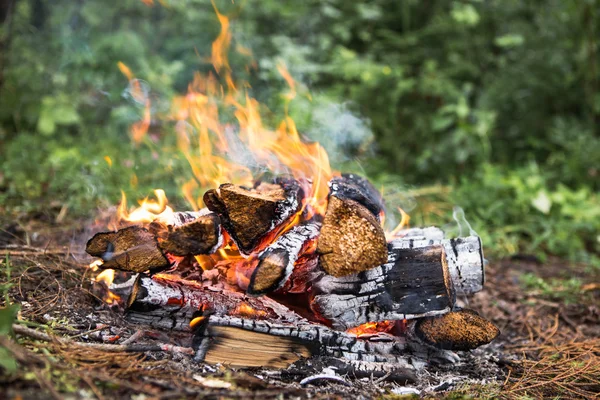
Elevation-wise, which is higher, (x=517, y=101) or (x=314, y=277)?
(x=517, y=101)

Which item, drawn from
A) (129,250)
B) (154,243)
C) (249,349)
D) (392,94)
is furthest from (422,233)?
(392,94)

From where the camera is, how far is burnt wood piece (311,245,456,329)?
2352 mm

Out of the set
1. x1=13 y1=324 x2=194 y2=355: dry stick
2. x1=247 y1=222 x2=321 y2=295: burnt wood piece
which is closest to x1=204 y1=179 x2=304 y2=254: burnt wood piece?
x1=247 y1=222 x2=321 y2=295: burnt wood piece

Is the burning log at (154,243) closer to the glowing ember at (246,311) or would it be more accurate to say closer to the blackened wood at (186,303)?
the blackened wood at (186,303)

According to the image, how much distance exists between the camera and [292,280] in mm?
2482

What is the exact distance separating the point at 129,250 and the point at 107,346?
45cm

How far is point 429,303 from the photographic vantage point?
235 cm

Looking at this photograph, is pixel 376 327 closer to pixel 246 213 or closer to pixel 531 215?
pixel 246 213

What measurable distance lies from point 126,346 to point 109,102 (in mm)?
5046

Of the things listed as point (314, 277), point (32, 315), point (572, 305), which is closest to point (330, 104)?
point (572, 305)

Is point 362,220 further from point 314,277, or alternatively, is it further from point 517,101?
point 517,101

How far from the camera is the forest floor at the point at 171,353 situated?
5.63 feet

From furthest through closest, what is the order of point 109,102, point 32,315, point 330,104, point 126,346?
point 109,102
point 330,104
point 32,315
point 126,346

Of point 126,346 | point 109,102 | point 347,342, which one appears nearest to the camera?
point 126,346
